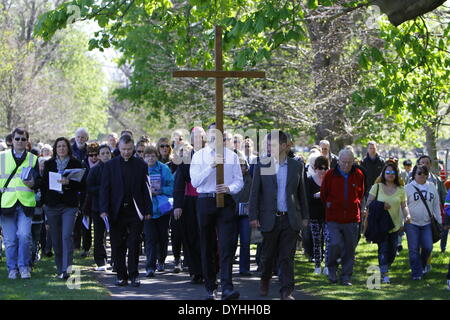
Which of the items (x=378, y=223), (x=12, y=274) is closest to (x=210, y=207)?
(x=12, y=274)

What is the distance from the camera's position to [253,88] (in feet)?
86.6

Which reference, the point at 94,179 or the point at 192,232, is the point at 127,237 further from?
the point at 94,179

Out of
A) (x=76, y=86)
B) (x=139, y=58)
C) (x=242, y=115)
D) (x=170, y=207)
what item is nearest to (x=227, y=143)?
(x=170, y=207)

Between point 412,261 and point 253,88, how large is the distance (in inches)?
509

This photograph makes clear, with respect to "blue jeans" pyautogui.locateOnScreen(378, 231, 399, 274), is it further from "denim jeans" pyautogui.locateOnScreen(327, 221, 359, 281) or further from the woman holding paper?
the woman holding paper

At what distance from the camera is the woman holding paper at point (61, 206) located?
42.2ft

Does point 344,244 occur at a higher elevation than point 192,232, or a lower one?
lower

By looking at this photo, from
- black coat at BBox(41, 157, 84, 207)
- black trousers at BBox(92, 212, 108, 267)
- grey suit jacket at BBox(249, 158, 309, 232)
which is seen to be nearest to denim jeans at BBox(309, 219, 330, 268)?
grey suit jacket at BBox(249, 158, 309, 232)

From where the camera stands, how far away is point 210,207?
36.4ft

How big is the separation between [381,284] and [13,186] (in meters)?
5.65

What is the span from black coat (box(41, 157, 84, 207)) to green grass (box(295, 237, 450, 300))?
3548 mm

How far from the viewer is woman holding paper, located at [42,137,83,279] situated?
42.2 feet
